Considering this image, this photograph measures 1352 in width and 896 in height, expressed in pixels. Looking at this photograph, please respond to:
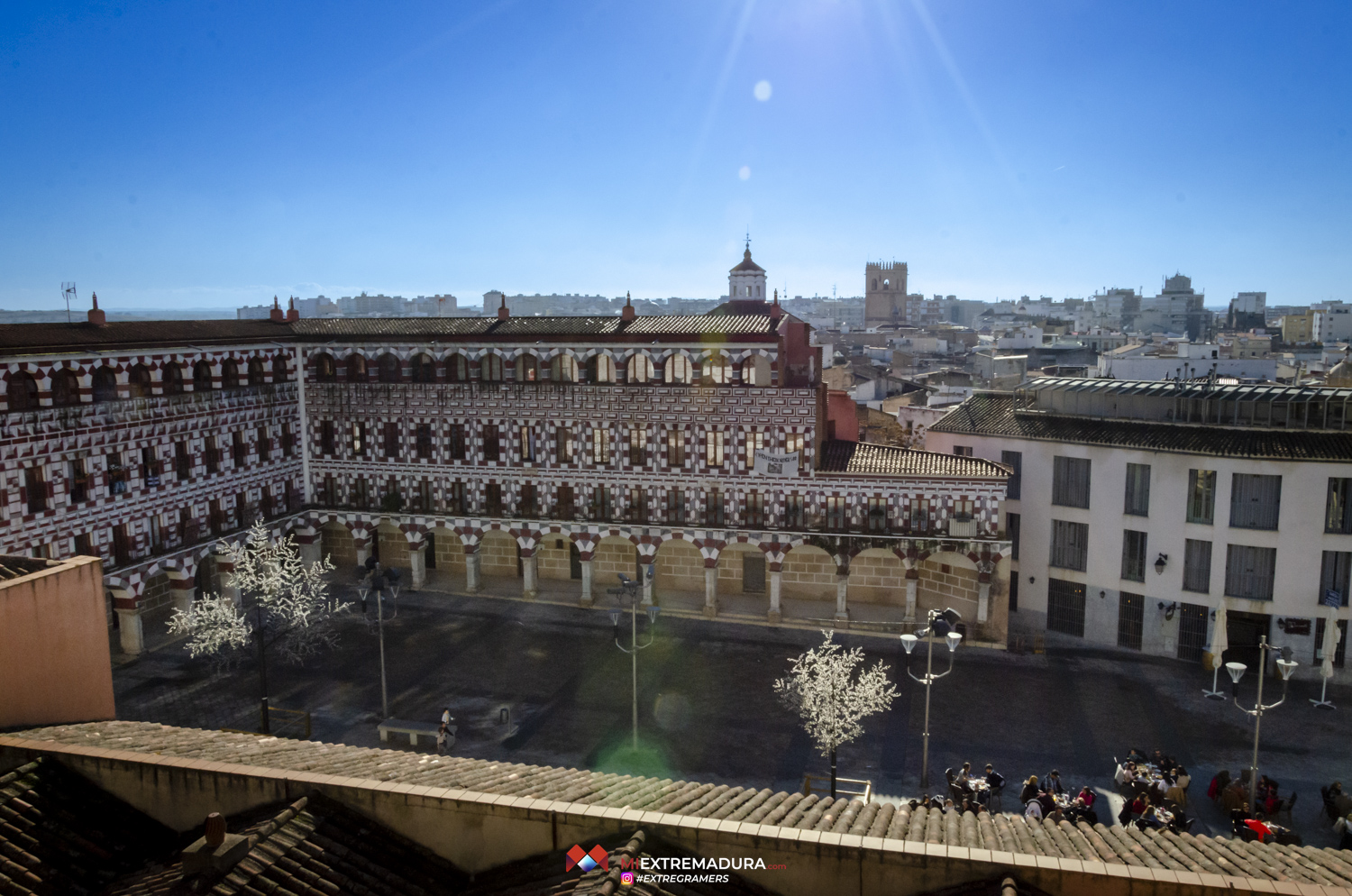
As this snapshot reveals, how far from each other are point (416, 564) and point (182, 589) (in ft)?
36.6

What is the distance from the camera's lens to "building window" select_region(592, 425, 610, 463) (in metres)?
44.3

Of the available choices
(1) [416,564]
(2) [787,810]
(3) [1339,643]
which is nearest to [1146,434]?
(3) [1339,643]

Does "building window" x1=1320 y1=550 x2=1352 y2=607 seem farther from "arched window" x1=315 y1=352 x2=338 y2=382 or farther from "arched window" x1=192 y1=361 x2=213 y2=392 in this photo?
"arched window" x1=192 y1=361 x2=213 y2=392

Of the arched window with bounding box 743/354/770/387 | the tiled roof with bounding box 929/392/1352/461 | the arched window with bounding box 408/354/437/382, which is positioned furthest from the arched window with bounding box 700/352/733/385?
the arched window with bounding box 408/354/437/382

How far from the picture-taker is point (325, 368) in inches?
1884

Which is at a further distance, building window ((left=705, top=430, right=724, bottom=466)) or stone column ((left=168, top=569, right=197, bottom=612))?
building window ((left=705, top=430, right=724, bottom=466))

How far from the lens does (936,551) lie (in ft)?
135

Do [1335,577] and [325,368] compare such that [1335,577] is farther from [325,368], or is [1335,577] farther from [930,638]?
[325,368]

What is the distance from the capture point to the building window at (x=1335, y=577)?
1393 inches

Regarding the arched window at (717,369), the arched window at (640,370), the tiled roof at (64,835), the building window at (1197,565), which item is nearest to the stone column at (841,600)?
the arched window at (717,369)

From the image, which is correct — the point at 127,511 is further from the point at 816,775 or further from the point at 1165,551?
the point at 1165,551

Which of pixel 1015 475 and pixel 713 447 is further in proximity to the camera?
pixel 713 447

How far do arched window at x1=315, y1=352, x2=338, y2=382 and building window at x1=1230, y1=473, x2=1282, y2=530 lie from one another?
140ft

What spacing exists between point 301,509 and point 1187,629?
141 feet
